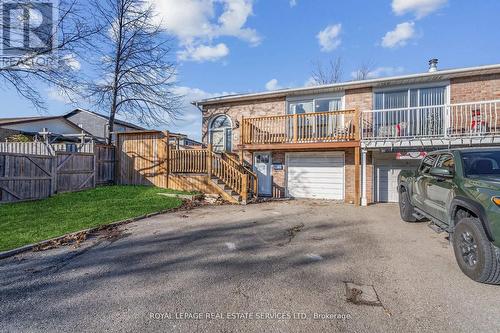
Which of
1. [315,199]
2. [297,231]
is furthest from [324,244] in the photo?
[315,199]

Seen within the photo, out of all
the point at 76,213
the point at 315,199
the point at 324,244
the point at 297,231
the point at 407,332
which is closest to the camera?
the point at 407,332

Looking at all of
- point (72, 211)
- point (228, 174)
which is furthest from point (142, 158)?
point (72, 211)

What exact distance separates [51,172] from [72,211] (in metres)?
3.80

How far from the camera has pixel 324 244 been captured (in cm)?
551

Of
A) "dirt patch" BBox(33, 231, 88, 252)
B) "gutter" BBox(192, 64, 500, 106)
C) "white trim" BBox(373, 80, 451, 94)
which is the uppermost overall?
"gutter" BBox(192, 64, 500, 106)

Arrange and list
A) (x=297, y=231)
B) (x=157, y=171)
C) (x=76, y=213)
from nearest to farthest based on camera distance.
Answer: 1. (x=297, y=231)
2. (x=76, y=213)
3. (x=157, y=171)

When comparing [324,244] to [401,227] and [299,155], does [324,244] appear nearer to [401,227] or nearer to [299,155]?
[401,227]

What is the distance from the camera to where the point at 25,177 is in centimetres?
981

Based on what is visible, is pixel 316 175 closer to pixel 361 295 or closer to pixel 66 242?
pixel 361 295

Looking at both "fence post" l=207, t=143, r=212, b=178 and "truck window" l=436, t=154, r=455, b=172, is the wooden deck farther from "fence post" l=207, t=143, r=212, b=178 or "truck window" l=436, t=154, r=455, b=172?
"truck window" l=436, t=154, r=455, b=172

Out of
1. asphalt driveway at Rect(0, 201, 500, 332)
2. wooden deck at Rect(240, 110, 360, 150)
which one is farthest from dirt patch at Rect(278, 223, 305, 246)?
wooden deck at Rect(240, 110, 360, 150)

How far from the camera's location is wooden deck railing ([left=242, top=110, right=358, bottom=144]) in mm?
10805

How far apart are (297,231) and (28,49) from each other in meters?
11.6

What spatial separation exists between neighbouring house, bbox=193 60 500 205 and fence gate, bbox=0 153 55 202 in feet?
23.1
